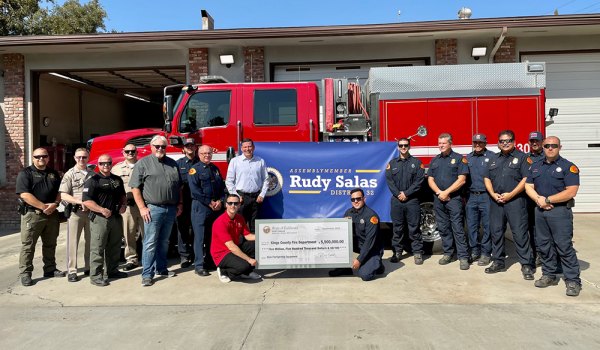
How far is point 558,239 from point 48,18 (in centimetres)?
2788

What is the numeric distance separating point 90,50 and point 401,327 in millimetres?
11032

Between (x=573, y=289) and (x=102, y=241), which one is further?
(x=102, y=241)

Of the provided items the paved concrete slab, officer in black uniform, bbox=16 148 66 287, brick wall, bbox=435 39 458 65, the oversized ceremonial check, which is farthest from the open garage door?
officer in black uniform, bbox=16 148 66 287

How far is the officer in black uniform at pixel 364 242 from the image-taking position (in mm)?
5785

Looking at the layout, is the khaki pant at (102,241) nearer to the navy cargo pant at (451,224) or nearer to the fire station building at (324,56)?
the navy cargo pant at (451,224)

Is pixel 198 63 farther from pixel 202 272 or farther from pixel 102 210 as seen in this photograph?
pixel 202 272

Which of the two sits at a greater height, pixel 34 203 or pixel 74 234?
pixel 34 203

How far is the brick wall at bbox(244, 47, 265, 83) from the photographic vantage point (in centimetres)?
1143

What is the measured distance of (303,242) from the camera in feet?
19.0

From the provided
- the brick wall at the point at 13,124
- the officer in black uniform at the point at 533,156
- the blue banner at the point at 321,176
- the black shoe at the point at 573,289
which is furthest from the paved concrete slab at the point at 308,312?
the brick wall at the point at 13,124

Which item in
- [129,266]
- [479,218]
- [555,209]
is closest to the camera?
[555,209]

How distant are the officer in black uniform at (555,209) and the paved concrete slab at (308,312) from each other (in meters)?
0.34

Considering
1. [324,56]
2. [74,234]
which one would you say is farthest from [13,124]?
[324,56]

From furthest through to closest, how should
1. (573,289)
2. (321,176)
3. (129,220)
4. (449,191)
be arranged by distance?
(321,176), (129,220), (449,191), (573,289)
